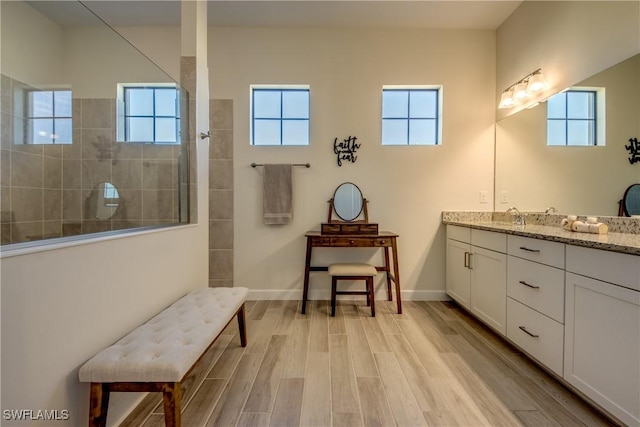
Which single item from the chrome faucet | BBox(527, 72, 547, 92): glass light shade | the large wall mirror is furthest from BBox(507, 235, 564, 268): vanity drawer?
the large wall mirror

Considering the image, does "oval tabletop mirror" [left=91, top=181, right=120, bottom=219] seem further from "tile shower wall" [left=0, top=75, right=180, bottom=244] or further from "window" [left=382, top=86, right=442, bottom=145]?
"window" [left=382, top=86, right=442, bottom=145]

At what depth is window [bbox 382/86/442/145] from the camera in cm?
283

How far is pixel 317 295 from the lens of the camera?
2.74m

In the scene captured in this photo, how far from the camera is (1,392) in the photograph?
708 millimetres

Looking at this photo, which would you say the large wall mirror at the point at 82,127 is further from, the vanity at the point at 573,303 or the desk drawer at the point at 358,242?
the vanity at the point at 573,303

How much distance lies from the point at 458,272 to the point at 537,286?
0.96 meters

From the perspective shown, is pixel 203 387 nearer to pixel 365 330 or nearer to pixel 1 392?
pixel 1 392

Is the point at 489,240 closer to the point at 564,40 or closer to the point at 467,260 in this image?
the point at 467,260

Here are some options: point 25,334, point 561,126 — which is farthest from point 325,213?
point 25,334

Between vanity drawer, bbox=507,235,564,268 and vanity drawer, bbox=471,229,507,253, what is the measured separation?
56mm

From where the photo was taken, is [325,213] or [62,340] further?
[325,213]

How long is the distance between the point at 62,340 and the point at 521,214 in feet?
9.85

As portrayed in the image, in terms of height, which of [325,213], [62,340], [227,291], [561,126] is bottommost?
[227,291]

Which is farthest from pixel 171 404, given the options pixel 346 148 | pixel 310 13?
pixel 310 13
